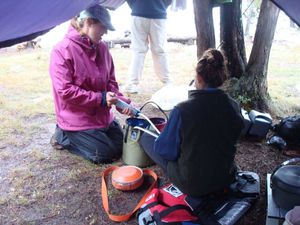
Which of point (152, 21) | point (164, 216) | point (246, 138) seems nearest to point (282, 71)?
point (152, 21)

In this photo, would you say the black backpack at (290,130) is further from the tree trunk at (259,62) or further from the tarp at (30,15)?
the tarp at (30,15)

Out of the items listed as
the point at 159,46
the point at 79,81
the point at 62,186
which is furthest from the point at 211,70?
the point at 159,46

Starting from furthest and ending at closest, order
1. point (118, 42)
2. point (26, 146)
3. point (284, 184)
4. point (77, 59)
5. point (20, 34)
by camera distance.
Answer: point (118, 42)
point (26, 146)
point (77, 59)
point (20, 34)
point (284, 184)

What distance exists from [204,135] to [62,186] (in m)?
1.09

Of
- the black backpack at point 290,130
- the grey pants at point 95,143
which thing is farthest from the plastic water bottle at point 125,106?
the black backpack at point 290,130

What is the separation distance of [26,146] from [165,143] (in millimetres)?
1570

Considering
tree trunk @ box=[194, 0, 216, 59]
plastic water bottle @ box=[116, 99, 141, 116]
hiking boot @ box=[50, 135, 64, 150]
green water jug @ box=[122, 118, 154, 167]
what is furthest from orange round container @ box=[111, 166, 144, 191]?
tree trunk @ box=[194, 0, 216, 59]

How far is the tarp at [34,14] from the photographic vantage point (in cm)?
151

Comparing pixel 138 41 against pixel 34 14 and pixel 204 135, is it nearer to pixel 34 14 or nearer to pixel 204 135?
pixel 34 14

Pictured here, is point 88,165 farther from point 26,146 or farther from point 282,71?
point 282,71

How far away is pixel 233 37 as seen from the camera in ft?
11.2

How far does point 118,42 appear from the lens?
27.2ft

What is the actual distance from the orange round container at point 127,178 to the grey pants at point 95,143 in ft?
0.96

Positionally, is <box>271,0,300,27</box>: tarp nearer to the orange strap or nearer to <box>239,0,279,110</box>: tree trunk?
the orange strap
